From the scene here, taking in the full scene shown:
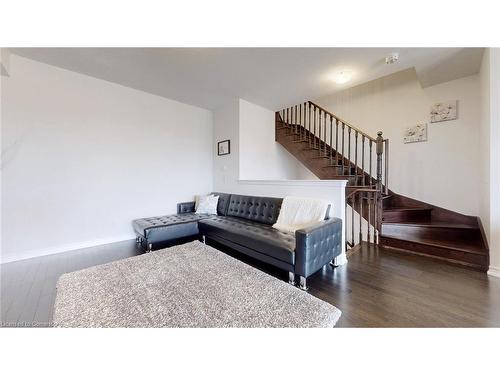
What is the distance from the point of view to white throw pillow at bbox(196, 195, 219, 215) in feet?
12.4

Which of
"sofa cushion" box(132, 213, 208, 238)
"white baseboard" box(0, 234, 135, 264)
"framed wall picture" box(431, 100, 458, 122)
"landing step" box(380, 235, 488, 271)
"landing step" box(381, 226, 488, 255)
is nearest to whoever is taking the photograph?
"landing step" box(380, 235, 488, 271)

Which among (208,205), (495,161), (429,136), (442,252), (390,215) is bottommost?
(442,252)

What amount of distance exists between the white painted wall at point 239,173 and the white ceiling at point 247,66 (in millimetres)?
581

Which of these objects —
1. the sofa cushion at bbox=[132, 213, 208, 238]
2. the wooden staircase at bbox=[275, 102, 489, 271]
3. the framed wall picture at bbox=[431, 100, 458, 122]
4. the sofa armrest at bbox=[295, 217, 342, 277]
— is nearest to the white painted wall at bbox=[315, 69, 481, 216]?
the framed wall picture at bbox=[431, 100, 458, 122]

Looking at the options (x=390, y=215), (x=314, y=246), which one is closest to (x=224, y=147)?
(x=314, y=246)

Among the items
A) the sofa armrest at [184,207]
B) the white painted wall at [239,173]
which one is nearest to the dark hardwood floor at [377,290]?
the white painted wall at [239,173]

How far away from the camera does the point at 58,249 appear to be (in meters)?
2.84

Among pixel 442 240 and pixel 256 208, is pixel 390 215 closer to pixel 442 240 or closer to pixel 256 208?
pixel 442 240

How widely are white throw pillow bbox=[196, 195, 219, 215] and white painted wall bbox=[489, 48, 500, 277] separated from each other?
363 cm

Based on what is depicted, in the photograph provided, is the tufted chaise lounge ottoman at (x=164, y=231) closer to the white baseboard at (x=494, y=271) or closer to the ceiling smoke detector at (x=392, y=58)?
the ceiling smoke detector at (x=392, y=58)

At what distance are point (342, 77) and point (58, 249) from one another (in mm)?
4894

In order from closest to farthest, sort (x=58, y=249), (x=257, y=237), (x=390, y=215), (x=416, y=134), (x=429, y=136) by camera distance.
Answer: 1. (x=257, y=237)
2. (x=58, y=249)
3. (x=390, y=215)
4. (x=429, y=136)
5. (x=416, y=134)

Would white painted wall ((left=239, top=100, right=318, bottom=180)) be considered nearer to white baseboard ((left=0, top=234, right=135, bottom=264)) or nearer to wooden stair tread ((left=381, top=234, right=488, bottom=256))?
white baseboard ((left=0, top=234, right=135, bottom=264))
